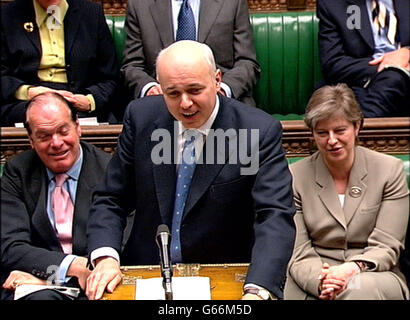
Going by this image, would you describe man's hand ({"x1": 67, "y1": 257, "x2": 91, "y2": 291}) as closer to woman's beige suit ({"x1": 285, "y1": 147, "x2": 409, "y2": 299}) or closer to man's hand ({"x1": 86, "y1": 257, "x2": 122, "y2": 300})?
man's hand ({"x1": 86, "y1": 257, "x2": 122, "y2": 300})

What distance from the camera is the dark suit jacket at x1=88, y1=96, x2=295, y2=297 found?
3.65 ft

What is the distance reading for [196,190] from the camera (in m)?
1.15

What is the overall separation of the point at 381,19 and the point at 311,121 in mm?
547

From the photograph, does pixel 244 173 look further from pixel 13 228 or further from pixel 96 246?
pixel 13 228

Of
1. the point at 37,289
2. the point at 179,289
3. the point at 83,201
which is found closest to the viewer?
the point at 179,289

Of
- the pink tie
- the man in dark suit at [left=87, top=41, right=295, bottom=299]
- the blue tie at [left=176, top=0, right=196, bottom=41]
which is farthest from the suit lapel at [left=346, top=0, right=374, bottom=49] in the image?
the pink tie

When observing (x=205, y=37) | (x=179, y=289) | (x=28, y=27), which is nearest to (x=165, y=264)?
(x=179, y=289)

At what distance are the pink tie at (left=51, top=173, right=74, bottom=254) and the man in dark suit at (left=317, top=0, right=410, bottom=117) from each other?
73cm

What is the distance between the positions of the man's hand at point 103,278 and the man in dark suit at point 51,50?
2.30 ft

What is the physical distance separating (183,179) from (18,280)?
1.06 ft

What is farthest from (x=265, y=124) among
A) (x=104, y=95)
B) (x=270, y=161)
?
(x=104, y=95)

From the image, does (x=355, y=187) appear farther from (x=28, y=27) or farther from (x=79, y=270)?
(x=28, y=27)

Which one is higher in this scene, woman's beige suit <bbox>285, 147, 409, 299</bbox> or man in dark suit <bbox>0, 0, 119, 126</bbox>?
man in dark suit <bbox>0, 0, 119, 126</bbox>

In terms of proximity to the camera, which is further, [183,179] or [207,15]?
[207,15]
